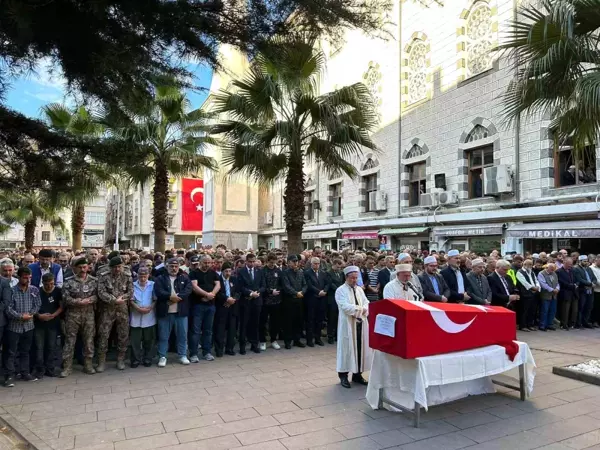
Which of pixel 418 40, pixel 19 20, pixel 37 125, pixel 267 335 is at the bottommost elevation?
pixel 267 335

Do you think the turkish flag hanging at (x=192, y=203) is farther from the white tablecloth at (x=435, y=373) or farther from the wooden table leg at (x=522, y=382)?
the wooden table leg at (x=522, y=382)

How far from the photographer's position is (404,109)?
68.1ft

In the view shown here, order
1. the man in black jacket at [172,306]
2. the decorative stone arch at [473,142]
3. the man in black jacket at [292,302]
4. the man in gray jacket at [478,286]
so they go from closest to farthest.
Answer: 1. the man in black jacket at [172,306]
2. the man in black jacket at [292,302]
3. the man in gray jacket at [478,286]
4. the decorative stone arch at [473,142]

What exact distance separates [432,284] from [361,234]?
14.2m

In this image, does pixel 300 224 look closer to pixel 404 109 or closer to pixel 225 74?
pixel 225 74

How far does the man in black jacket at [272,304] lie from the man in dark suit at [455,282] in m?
3.68

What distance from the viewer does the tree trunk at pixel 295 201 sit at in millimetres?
12547

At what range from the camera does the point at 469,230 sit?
16641mm

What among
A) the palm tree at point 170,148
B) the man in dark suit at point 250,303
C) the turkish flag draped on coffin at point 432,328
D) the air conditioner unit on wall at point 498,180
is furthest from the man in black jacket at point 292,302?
the air conditioner unit on wall at point 498,180

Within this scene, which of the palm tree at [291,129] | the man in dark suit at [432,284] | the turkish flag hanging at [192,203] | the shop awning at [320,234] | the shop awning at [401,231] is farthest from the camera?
the turkish flag hanging at [192,203]

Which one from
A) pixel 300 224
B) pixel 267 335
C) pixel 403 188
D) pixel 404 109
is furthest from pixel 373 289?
pixel 404 109

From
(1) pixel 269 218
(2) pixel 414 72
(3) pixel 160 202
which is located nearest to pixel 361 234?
(2) pixel 414 72

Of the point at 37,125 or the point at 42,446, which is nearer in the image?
the point at 42,446

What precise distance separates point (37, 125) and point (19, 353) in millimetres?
3776
